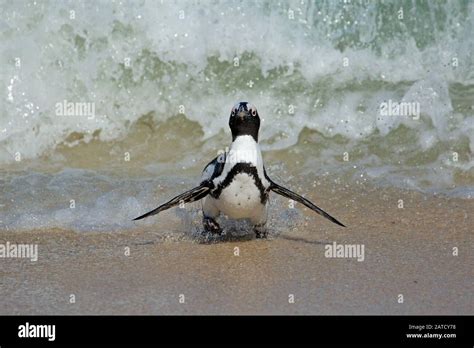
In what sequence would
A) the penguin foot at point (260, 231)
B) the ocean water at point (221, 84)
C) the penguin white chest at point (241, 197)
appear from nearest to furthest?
the penguin white chest at point (241, 197) → the penguin foot at point (260, 231) → the ocean water at point (221, 84)

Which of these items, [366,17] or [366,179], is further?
[366,17]

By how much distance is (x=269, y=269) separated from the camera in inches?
191

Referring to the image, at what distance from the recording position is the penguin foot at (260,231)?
17.6 feet

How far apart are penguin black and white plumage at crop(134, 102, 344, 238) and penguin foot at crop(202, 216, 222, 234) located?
0.34ft

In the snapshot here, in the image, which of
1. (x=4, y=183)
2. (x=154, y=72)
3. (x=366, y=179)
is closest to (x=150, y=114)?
(x=154, y=72)

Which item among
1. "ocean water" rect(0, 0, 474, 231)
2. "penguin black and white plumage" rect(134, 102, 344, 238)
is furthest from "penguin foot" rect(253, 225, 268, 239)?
"ocean water" rect(0, 0, 474, 231)

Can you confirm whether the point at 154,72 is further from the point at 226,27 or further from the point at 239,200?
the point at 239,200

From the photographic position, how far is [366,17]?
26.9ft

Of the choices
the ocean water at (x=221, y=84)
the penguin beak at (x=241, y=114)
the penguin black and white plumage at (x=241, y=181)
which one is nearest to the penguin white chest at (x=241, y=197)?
the penguin black and white plumage at (x=241, y=181)

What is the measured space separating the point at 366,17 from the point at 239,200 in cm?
371

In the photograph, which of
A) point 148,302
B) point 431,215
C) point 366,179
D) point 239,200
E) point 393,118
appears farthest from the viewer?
point 393,118

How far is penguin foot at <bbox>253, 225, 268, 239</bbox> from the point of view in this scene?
536cm

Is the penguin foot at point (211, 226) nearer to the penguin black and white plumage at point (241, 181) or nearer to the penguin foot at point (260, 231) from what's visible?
the penguin black and white plumage at point (241, 181)

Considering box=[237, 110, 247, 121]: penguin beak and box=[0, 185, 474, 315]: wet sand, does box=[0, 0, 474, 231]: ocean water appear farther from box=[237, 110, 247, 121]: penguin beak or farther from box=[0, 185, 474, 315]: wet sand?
box=[237, 110, 247, 121]: penguin beak
